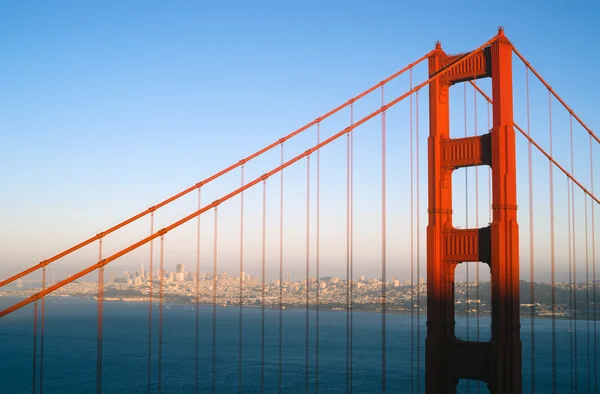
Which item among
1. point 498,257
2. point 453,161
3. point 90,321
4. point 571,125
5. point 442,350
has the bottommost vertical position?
point 90,321

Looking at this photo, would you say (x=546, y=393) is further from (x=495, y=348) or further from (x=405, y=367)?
(x=495, y=348)

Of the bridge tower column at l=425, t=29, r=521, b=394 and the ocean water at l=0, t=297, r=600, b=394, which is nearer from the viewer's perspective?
the bridge tower column at l=425, t=29, r=521, b=394

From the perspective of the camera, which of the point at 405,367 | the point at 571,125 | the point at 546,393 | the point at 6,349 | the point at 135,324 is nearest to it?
the point at 571,125

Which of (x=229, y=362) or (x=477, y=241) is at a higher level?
(x=477, y=241)

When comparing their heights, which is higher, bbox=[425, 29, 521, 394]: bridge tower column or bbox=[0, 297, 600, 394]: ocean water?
bbox=[425, 29, 521, 394]: bridge tower column

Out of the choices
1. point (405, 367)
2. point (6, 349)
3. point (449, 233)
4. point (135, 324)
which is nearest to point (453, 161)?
point (449, 233)

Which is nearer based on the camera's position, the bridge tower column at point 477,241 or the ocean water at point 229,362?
the bridge tower column at point 477,241

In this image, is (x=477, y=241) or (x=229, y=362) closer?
(x=477, y=241)

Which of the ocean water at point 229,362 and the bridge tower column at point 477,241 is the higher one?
the bridge tower column at point 477,241
